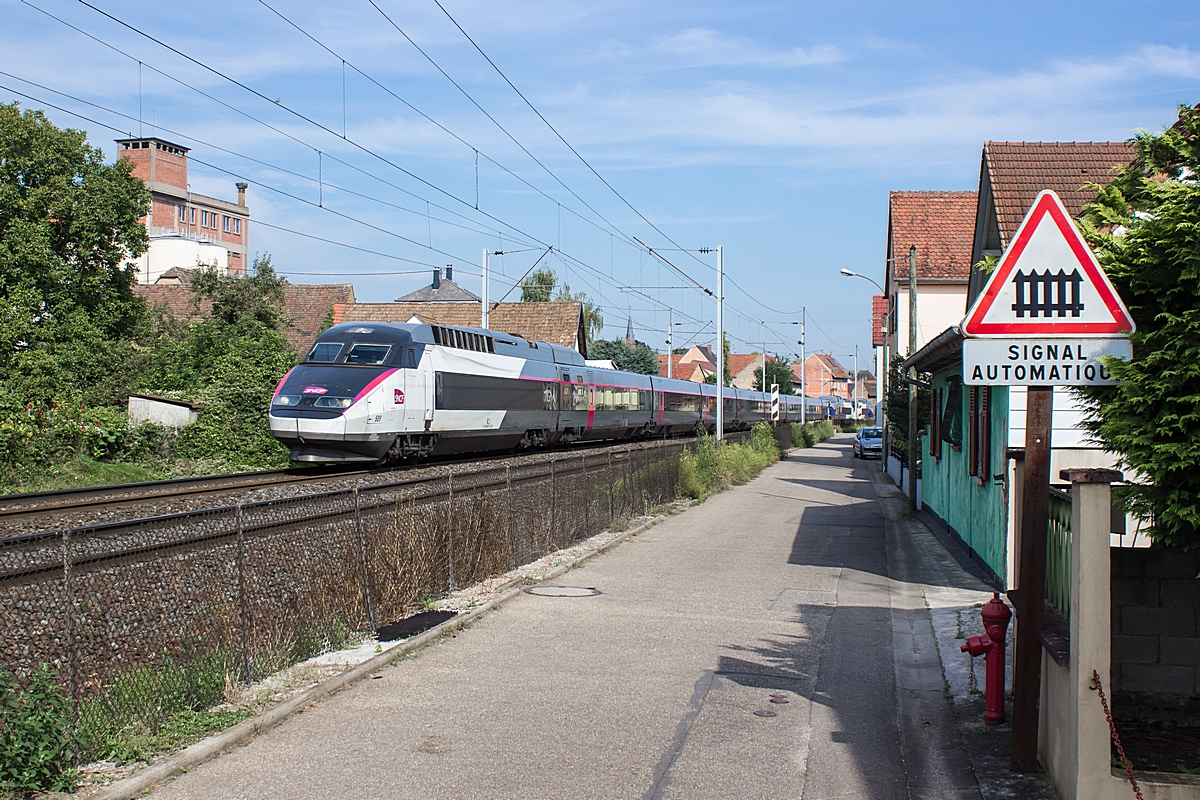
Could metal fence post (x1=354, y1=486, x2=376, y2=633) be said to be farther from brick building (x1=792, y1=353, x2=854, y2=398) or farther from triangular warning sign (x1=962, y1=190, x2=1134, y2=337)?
brick building (x1=792, y1=353, x2=854, y2=398)

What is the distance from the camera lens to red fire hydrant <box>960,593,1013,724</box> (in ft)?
21.1

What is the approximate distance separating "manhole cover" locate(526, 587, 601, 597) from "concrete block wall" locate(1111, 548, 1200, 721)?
5.94m

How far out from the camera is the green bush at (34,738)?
481 cm

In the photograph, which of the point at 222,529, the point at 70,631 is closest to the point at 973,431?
the point at 222,529

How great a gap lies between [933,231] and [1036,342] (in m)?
32.3

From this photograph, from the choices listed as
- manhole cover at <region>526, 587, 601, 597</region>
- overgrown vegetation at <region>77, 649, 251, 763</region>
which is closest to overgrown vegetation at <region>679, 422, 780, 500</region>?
manhole cover at <region>526, 587, 601, 597</region>

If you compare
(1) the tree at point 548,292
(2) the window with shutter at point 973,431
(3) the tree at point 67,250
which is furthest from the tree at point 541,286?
(2) the window with shutter at point 973,431

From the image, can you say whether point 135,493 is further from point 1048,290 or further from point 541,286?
point 541,286

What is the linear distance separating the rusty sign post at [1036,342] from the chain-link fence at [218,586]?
185 inches

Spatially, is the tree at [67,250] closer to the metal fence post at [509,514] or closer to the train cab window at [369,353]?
the train cab window at [369,353]

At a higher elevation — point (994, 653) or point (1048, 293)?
point (1048, 293)

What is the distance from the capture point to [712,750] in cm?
612

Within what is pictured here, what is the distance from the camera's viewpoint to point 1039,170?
18.6 meters

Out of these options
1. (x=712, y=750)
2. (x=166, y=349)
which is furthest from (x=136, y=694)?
(x=166, y=349)
